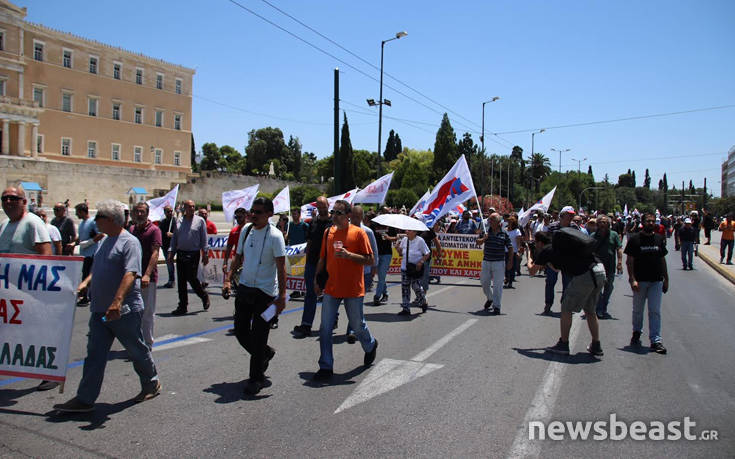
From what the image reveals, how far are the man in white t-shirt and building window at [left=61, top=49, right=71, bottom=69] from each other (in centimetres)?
6764

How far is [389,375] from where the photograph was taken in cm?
585

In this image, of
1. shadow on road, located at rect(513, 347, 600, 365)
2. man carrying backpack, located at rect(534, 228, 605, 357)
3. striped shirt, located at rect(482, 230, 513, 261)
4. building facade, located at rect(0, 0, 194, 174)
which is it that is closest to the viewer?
shadow on road, located at rect(513, 347, 600, 365)

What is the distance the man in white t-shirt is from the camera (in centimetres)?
520

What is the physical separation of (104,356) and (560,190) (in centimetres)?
7713

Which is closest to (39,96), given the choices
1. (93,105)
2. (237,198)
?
(93,105)

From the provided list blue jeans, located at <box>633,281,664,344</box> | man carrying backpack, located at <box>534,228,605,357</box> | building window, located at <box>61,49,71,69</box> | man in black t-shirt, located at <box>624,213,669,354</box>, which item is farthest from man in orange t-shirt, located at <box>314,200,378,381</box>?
building window, located at <box>61,49,71,69</box>

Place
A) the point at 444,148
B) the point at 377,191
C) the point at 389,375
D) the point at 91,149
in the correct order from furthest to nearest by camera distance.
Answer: the point at 444,148
the point at 91,149
the point at 377,191
the point at 389,375

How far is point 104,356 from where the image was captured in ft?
15.3

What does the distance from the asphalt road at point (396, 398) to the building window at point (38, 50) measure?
208 ft

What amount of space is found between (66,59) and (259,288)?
68185 millimetres

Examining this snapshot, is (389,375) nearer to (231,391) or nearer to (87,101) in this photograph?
(231,391)

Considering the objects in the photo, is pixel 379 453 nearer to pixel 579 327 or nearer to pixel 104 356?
pixel 104 356

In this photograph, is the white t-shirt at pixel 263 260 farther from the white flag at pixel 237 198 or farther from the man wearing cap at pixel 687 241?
the man wearing cap at pixel 687 241

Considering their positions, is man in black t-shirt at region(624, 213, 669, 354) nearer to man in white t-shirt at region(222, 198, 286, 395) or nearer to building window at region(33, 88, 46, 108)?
man in white t-shirt at region(222, 198, 286, 395)
